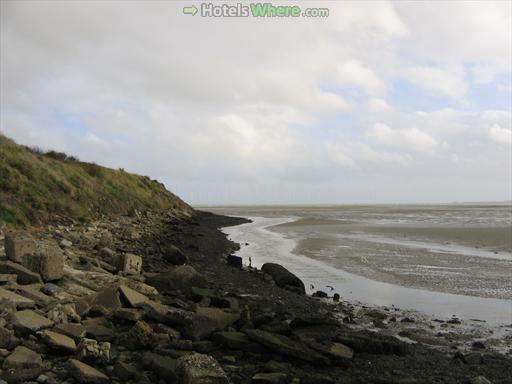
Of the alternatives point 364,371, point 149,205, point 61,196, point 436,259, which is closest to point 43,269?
point 364,371

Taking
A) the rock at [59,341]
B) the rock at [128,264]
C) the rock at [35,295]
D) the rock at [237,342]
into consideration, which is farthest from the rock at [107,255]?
the rock at [237,342]

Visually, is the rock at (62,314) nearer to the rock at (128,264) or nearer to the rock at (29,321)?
the rock at (29,321)

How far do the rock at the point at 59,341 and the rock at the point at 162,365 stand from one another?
44.9 inches

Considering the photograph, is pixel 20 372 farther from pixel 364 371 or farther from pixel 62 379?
pixel 364 371

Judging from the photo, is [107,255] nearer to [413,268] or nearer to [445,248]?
[413,268]

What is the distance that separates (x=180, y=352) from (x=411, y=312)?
26.3 feet

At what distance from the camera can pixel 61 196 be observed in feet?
77.9

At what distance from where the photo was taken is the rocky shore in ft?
21.0

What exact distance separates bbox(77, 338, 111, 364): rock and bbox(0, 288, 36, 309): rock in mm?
1799

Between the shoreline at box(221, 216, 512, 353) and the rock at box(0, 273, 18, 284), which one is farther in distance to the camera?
the shoreline at box(221, 216, 512, 353)

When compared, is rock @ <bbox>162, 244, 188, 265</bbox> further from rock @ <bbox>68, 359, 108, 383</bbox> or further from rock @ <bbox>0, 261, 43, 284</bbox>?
rock @ <bbox>68, 359, 108, 383</bbox>

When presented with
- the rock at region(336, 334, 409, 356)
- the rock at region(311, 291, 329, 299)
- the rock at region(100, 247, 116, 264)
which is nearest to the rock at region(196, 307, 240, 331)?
the rock at region(336, 334, 409, 356)

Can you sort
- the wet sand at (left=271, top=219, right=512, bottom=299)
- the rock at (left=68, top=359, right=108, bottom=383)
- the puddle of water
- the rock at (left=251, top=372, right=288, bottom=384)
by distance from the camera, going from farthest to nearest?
the puddle of water
the wet sand at (left=271, top=219, right=512, bottom=299)
the rock at (left=251, top=372, right=288, bottom=384)
the rock at (left=68, top=359, right=108, bottom=383)

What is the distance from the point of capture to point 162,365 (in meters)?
6.38
